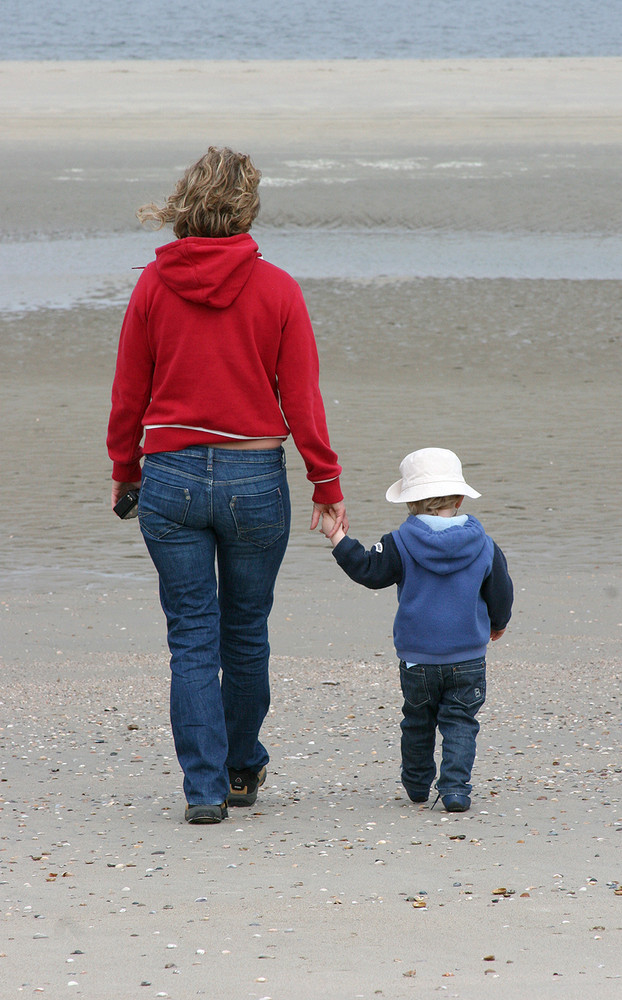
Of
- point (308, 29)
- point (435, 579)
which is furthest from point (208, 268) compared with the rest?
point (308, 29)

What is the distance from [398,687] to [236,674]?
121 centimetres

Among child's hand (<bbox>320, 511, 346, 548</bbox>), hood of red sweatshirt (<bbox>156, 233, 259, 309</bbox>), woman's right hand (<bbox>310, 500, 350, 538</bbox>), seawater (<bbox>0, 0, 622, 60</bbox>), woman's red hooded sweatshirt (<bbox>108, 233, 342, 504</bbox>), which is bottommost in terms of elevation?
child's hand (<bbox>320, 511, 346, 548</bbox>)

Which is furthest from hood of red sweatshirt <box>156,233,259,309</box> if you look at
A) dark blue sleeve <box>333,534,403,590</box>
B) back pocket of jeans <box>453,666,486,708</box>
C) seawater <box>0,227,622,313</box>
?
seawater <box>0,227,622,313</box>

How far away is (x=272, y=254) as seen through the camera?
1341 centimetres

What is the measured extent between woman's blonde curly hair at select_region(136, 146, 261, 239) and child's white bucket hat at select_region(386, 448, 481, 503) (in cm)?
77

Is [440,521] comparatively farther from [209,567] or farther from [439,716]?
[209,567]

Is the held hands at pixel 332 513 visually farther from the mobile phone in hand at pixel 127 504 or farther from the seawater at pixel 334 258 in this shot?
the seawater at pixel 334 258

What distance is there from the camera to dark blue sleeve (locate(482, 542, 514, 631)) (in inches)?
140

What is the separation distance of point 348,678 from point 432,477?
1398mm

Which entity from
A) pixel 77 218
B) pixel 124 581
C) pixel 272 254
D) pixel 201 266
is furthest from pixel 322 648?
pixel 77 218

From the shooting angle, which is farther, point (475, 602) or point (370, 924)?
point (475, 602)

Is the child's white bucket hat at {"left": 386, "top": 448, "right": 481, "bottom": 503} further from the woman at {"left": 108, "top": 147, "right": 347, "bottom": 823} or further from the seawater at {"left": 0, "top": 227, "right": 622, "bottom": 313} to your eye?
the seawater at {"left": 0, "top": 227, "right": 622, "bottom": 313}

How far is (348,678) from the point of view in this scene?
15.5 feet

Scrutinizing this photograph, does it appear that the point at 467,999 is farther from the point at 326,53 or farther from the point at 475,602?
the point at 326,53
